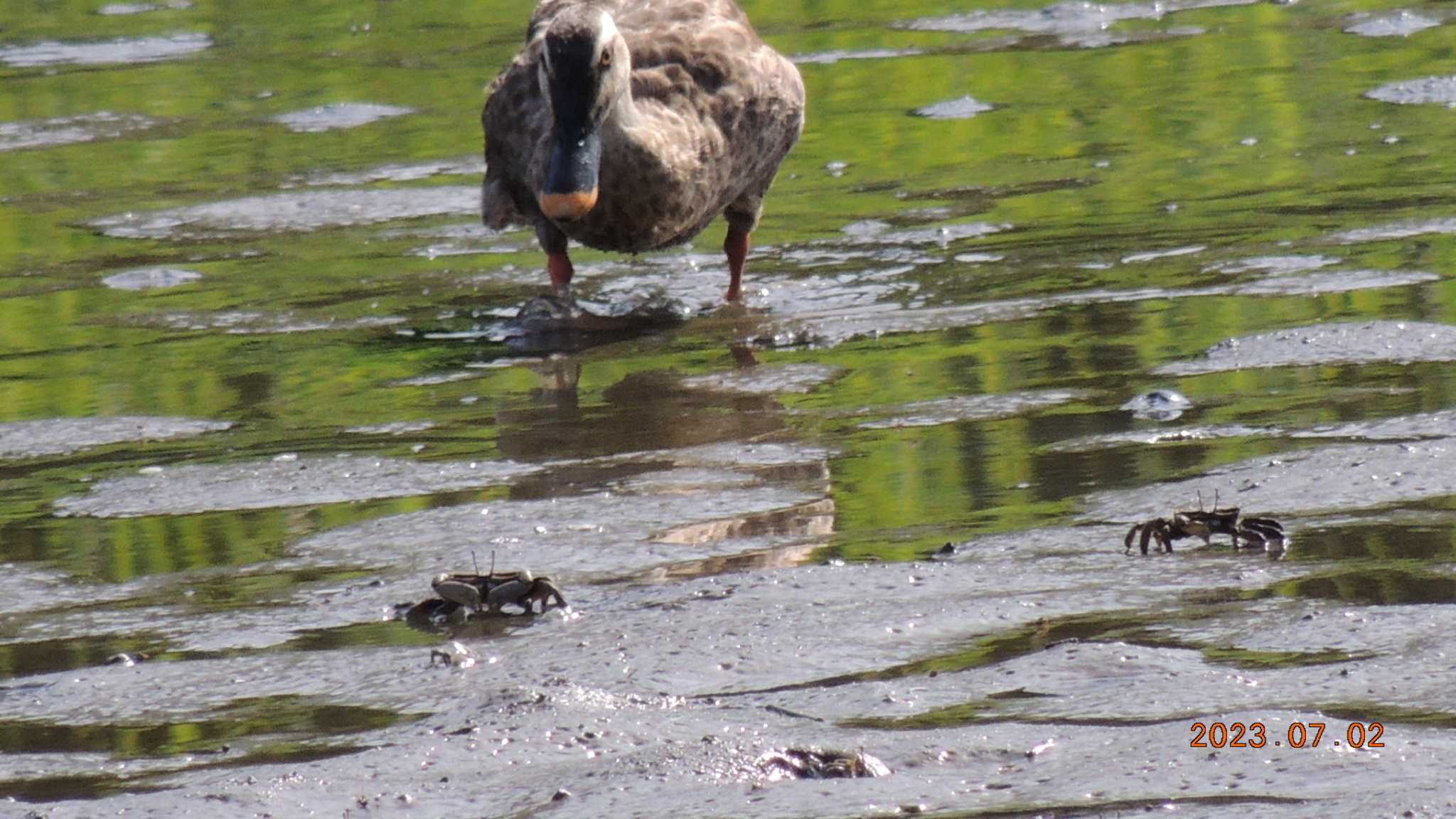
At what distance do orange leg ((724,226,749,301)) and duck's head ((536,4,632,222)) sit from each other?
0.70m

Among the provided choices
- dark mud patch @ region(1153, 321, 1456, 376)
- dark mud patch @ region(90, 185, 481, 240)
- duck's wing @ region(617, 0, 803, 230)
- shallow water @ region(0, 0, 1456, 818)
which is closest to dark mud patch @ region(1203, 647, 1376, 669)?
shallow water @ region(0, 0, 1456, 818)

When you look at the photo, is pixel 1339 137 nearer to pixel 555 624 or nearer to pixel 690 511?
pixel 690 511

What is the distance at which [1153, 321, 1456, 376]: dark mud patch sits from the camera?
5430 millimetres

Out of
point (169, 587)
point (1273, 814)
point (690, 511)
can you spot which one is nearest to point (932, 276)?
point (690, 511)

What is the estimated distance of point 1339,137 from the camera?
8727mm

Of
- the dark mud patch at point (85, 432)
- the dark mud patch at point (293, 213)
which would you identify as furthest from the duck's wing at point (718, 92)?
the dark mud patch at point (85, 432)

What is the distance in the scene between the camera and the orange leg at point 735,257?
727 cm

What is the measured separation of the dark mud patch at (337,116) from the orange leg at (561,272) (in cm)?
371

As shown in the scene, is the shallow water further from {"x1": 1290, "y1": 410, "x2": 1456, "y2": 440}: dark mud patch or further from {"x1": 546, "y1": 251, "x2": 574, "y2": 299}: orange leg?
{"x1": 546, "y1": 251, "x2": 574, "y2": 299}: orange leg

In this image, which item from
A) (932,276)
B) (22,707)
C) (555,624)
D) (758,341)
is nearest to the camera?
(22,707)

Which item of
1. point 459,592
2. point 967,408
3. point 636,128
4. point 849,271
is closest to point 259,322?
point 636,128

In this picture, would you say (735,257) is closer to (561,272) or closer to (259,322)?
(561,272)

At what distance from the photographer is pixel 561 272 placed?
729 centimetres

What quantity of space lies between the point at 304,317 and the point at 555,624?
351cm
